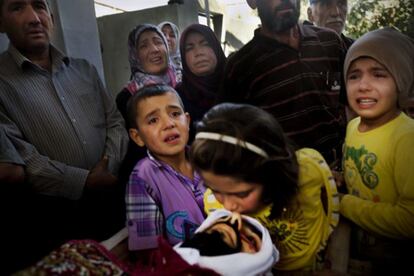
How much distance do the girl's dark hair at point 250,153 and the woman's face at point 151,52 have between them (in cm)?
200

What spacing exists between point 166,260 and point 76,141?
1.43 meters

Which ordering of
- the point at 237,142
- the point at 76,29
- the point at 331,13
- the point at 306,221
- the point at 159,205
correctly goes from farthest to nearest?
the point at 76,29 < the point at 331,13 < the point at 159,205 < the point at 306,221 < the point at 237,142

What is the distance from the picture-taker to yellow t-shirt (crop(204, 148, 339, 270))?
113 centimetres

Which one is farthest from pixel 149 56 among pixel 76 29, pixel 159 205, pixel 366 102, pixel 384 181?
pixel 384 181

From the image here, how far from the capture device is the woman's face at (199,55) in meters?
2.50

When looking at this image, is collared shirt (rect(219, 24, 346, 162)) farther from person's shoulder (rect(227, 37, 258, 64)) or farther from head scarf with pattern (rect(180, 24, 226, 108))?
head scarf with pattern (rect(180, 24, 226, 108))

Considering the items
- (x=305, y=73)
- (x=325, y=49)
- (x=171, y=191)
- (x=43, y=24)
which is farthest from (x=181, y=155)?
(x=43, y=24)

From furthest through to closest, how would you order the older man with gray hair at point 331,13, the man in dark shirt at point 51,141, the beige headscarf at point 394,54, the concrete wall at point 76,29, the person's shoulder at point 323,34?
the concrete wall at point 76,29
the older man with gray hair at point 331,13
the person's shoulder at point 323,34
the man in dark shirt at point 51,141
the beige headscarf at point 394,54

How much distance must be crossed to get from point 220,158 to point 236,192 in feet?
0.45

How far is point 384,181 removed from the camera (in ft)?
4.12

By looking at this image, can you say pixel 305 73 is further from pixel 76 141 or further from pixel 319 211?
pixel 76 141

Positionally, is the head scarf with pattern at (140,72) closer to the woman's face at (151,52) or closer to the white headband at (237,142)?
the woman's face at (151,52)

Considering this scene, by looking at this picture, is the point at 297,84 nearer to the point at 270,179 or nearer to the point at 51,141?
the point at 270,179

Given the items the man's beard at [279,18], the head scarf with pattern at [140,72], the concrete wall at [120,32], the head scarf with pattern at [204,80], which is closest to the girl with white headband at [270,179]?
the man's beard at [279,18]
